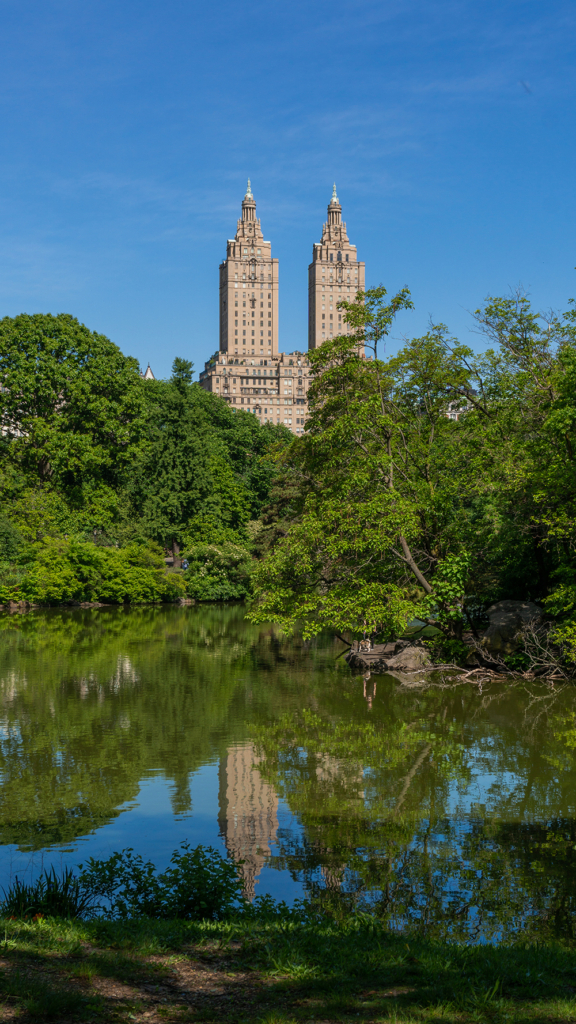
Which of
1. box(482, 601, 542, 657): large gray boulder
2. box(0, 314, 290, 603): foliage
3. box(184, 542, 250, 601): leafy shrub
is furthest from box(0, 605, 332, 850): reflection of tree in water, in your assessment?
box(184, 542, 250, 601): leafy shrub

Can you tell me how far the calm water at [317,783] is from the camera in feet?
27.4

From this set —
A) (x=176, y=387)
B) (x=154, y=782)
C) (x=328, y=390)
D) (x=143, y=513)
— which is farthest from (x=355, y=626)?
(x=176, y=387)

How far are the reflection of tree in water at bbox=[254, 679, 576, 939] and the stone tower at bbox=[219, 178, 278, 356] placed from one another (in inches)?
5650

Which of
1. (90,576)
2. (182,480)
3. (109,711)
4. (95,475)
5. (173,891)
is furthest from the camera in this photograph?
(182,480)

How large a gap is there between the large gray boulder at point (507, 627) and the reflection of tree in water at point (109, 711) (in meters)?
5.72

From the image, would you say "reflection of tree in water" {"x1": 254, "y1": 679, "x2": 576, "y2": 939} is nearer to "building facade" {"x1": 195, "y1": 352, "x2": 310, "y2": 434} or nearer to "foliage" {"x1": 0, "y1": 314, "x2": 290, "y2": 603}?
"foliage" {"x1": 0, "y1": 314, "x2": 290, "y2": 603}

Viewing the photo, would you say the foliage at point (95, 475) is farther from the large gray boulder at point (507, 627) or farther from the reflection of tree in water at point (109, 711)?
the large gray boulder at point (507, 627)

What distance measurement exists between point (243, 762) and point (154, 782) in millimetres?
1635

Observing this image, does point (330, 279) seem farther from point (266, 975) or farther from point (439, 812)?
point (266, 975)

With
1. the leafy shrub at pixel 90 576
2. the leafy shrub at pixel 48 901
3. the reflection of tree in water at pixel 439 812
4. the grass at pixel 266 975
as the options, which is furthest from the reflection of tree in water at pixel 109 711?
the leafy shrub at pixel 90 576

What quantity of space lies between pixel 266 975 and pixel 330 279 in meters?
165

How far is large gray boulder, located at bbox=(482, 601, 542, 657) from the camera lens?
812 inches

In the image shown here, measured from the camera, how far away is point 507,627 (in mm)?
20688

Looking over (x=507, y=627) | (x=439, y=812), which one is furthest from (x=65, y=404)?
(x=439, y=812)
